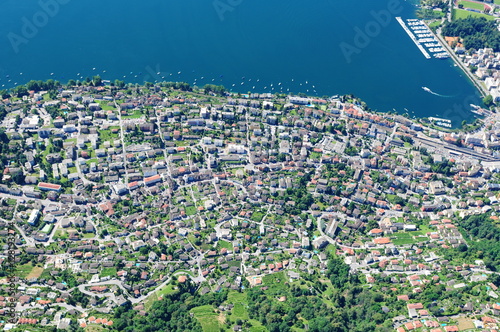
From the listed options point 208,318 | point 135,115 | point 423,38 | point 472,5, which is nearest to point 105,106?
point 135,115

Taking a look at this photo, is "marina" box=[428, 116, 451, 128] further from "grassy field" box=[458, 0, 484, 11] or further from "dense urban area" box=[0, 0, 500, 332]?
"grassy field" box=[458, 0, 484, 11]

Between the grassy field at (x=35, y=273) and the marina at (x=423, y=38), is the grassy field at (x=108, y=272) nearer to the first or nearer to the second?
the grassy field at (x=35, y=273)

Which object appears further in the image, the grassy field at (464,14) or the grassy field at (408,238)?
the grassy field at (464,14)

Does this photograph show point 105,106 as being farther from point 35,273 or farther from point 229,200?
point 35,273

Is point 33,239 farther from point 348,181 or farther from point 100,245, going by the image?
point 348,181

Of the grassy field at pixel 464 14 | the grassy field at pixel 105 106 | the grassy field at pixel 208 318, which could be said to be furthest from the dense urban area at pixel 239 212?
the grassy field at pixel 464 14

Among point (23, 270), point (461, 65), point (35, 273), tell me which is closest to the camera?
point (35, 273)
